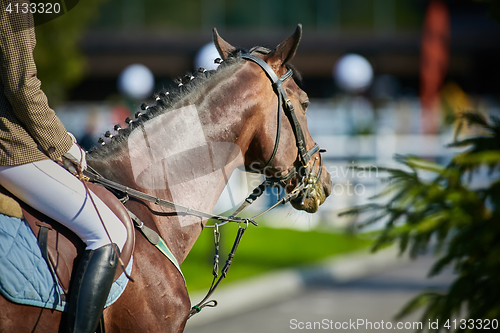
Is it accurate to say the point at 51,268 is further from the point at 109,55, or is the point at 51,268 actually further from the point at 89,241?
the point at 109,55

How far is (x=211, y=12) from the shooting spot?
962 inches

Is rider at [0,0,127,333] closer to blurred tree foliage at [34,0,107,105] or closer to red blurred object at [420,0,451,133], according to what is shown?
blurred tree foliage at [34,0,107,105]

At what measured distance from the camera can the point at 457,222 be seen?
3.37m

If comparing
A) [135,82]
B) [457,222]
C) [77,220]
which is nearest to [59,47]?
[135,82]

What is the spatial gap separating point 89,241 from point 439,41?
19.9m

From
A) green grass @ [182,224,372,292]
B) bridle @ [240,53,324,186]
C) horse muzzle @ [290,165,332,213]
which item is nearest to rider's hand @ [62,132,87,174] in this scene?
bridle @ [240,53,324,186]

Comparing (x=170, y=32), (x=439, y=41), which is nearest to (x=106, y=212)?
(x=439, y=41)

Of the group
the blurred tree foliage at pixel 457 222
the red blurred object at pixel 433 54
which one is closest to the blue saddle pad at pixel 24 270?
the blurred tree foliage at pixel 457 222

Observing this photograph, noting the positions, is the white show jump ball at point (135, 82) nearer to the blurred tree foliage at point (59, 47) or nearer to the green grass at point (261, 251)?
the blurred tree foliage at point (59, 47)

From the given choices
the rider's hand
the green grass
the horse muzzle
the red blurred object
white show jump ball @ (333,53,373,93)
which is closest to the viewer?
the rider's hand

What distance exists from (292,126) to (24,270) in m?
1.58

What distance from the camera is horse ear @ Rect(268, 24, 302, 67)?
275 centimetres

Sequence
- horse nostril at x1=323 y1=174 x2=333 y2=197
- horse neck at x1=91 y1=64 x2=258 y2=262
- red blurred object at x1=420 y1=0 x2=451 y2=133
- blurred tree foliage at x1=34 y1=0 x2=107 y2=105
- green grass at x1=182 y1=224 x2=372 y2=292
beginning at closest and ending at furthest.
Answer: horse neck at x1=91 y1=64 x2=258 y2=262 → horse nostril at x1=323 y1=174 x2=333 y2=197 → green grass at x1=182 y1=224 x2=372 y2=292 → blurred tree foliage at x1=34 y1=0 x2=107 y2=105 → red blurred object at x1=420 y1=0 x2=451 y2=133

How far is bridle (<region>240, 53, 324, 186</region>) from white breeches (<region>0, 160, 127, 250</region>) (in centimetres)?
105
